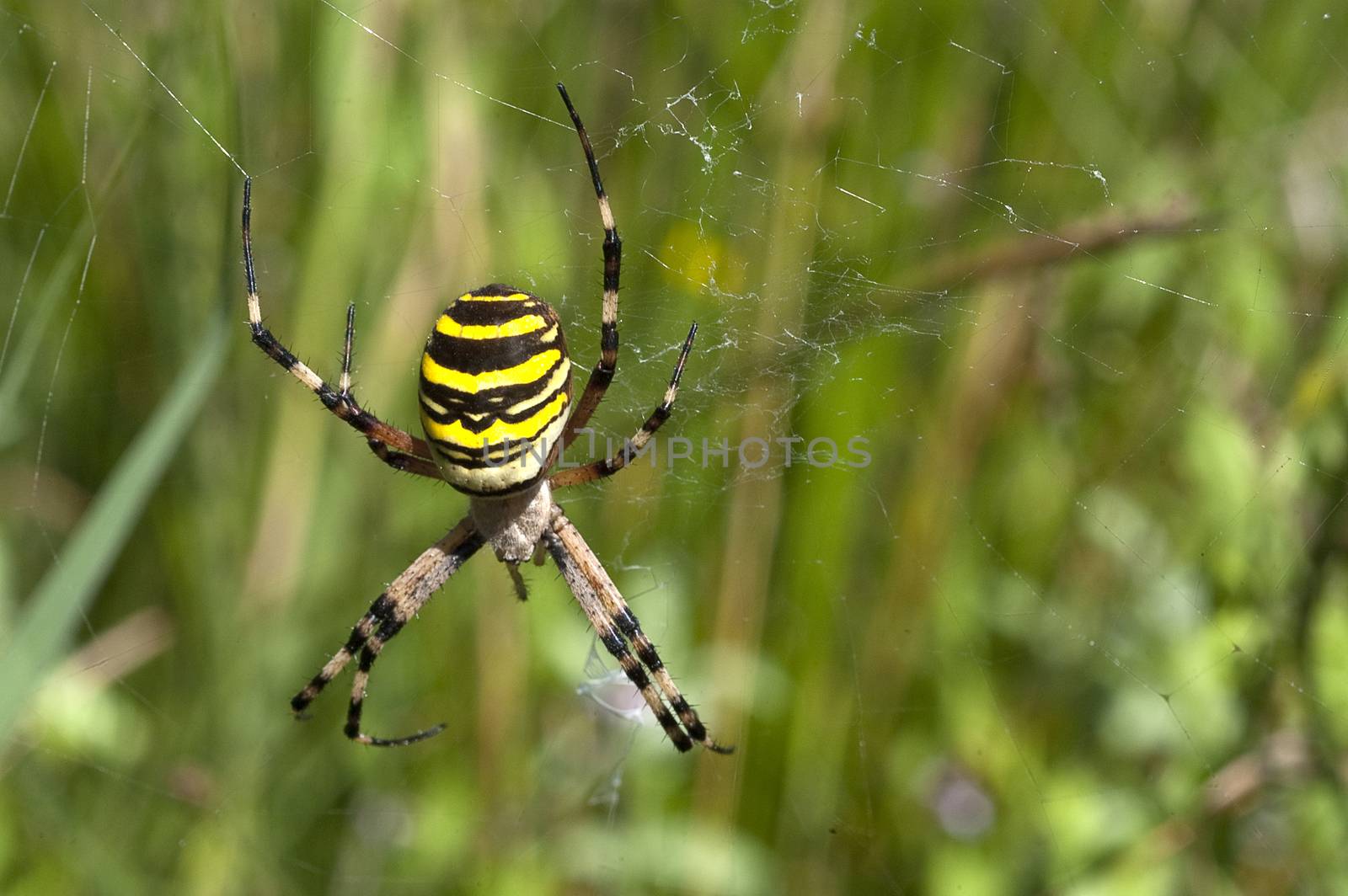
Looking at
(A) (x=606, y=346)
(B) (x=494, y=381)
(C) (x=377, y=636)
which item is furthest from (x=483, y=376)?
(C) (x=377, y=636)

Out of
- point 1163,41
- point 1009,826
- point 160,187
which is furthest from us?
point 160,187

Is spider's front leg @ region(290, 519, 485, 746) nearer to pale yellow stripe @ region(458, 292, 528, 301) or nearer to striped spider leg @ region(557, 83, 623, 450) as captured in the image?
striped spider leg @ region(557, 83, 623, 450)

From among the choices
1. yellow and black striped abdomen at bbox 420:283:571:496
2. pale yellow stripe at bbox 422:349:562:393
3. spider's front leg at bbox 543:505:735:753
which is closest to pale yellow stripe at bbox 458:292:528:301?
yellow and black striped abdomen at bbox 420:283:571:496

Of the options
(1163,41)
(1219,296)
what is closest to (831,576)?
(1219,296)

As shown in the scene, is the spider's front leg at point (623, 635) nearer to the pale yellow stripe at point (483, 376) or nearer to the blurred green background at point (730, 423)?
the blurred green background at point (730, 423)

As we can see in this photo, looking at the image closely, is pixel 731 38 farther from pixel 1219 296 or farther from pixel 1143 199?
pixel 1219 296

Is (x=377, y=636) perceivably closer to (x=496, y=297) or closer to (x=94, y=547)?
(x=94, y=547)

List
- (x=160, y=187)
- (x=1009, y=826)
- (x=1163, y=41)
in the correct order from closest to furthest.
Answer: (x=1009, y=826) → (x=1163, y=41) → (x=160, y=187)

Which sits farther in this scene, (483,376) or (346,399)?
(346,399)
